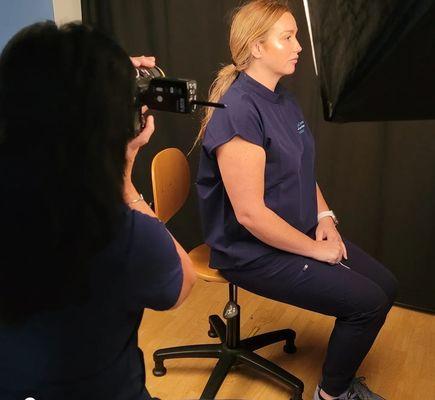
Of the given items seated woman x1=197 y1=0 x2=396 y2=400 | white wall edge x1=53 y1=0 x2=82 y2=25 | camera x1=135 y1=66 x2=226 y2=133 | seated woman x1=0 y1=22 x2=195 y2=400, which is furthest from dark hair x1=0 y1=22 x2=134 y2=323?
white wall edge x1=53 y1=0 x2=82 y2=25

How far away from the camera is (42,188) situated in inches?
26.7

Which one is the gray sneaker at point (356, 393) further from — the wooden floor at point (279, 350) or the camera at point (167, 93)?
the camera at point (167, 93)

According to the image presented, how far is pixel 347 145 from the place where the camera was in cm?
223

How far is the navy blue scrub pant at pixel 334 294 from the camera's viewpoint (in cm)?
150

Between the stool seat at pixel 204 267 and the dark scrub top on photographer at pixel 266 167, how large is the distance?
4 centimetres

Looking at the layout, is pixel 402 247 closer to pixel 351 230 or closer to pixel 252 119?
pixel 351 230

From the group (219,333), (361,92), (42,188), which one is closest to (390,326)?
(219,333)

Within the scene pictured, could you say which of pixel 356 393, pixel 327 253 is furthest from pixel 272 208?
pixel 356 393

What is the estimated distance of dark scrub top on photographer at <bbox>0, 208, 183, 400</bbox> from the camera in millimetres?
759

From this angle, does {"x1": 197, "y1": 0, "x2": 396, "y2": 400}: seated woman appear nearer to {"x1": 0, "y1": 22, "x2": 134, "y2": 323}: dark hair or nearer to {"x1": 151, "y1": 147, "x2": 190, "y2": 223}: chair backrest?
{"x1": 151, "y1": 147, "x2": 190, "y2": 223}: chair backrest

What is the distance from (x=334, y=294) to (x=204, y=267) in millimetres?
444

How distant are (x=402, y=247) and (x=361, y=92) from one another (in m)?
2.10

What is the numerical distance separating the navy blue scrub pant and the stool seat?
29 millimetres

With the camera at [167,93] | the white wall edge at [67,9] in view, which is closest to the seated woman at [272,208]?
the camera at [167,93]
